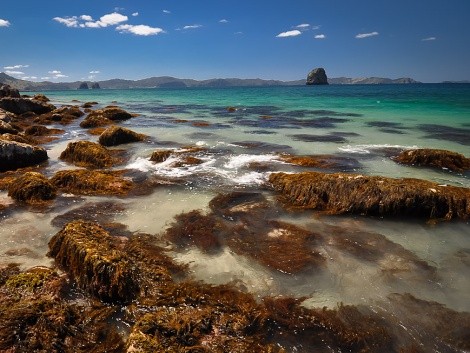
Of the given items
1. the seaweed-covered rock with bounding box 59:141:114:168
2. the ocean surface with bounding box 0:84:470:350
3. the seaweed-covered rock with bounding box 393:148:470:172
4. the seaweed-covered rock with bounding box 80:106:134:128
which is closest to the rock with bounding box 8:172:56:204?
the ocean surface with bounding box 0:84:470:350

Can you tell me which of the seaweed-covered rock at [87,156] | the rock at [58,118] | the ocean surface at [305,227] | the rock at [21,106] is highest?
the rock at [21,106]

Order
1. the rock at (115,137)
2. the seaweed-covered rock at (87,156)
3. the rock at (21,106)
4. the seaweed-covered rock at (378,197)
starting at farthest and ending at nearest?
the rock at (21,106) → the rock at (115,137) → the seaweed-covered rock at (87,156) → the seaweed-covered rock at (378,197)

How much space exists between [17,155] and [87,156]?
8.60ft

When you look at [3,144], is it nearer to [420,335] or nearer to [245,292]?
[245,292]

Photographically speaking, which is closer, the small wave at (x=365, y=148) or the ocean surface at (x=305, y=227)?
the ocean surface at (x=305, y=227)

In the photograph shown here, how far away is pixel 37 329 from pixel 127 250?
7.79ft

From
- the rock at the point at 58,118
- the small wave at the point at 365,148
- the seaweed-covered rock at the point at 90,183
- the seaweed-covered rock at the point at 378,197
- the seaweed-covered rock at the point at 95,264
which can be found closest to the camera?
the seaweed-covered rock at the point at 95,264

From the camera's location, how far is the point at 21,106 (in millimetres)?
34219

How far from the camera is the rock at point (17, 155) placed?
1242 cm

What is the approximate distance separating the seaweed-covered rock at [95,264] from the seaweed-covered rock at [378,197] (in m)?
5.17

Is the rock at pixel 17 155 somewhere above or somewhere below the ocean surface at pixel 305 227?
above

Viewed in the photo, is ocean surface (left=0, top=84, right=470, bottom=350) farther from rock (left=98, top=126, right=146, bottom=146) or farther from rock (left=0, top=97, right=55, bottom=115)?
rock (left=0, top=97, right=55, bottom=115)

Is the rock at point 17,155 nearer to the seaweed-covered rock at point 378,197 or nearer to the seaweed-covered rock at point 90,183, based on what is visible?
Result: the seaweed-covered rock at point 90,183

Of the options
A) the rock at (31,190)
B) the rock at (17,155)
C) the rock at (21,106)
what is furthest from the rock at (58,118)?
the rock at (31,190)
